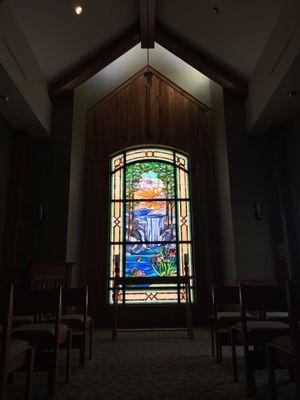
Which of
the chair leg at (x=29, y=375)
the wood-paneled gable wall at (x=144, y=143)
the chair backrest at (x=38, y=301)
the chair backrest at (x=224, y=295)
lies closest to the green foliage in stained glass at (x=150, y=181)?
the wood-paneled gable wall at (x=144, y=143)

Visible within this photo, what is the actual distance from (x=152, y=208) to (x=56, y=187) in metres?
1.77

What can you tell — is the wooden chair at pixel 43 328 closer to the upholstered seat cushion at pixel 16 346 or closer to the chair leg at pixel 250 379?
the upholstered seat cushion at pixel 16 346

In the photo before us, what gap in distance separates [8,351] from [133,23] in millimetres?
5063

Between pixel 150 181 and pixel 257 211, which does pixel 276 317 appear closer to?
pixel 257 211

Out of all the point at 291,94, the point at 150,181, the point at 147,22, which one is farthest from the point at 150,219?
the point at 147,22

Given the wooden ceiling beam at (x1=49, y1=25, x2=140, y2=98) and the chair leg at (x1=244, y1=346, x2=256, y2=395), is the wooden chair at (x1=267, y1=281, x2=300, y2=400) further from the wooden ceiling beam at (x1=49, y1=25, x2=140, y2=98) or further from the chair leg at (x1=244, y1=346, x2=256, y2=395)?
the wooden ceiling beam at (x1=49, y1=25, x2=140, y2=98)

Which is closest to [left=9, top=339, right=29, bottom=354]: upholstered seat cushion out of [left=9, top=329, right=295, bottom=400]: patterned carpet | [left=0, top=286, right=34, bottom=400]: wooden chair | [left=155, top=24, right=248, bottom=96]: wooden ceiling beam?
[left=0, top=286, right=34, bottom=400]: wooden chair

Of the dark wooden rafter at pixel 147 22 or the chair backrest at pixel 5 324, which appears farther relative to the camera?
the dark wooden rafter at pixel 147 22

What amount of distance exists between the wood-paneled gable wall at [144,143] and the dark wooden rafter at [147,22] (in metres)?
1.26

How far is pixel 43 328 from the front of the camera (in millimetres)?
2334

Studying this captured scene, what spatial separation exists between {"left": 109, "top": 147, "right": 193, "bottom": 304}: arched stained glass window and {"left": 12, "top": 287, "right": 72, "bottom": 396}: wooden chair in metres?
3.46

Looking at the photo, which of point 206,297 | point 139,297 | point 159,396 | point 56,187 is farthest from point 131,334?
point 159,396

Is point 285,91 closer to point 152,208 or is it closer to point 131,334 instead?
point 152,208

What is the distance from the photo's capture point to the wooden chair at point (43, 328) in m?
2.14
